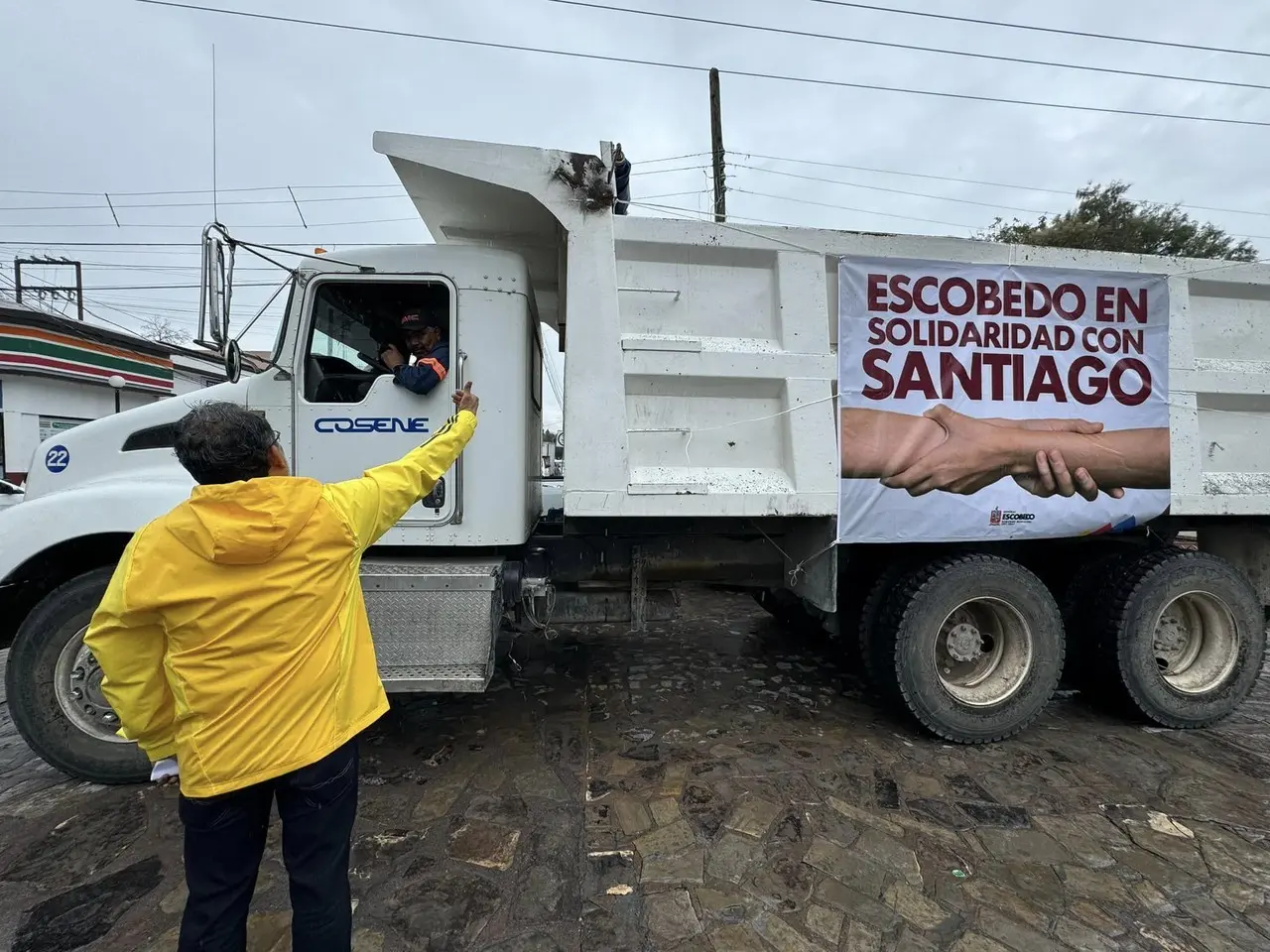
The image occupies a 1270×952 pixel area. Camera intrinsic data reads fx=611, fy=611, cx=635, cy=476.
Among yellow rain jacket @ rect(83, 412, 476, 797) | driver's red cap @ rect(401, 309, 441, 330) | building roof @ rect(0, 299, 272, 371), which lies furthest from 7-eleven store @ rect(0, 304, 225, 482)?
yellow rain jacket @ rect(83, 412, 476, 797)

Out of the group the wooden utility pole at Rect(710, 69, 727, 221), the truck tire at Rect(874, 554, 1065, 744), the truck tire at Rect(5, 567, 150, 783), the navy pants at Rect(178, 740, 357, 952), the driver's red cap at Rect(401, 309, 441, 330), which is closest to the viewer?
the navy pants at Rect(178, 740, 357, 952)

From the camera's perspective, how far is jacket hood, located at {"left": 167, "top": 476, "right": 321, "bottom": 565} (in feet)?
4.67

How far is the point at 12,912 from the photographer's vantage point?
2328 millimetres

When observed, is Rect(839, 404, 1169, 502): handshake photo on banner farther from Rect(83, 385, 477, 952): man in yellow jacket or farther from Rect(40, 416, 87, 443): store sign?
Rect(40, 416, 87, 443): store sign

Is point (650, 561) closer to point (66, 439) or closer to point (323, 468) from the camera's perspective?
point (323, 468)

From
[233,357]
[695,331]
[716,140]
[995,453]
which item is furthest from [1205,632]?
[716,140]

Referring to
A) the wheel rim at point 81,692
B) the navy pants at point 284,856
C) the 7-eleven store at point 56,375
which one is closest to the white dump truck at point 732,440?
the wheel rim at point 81,692

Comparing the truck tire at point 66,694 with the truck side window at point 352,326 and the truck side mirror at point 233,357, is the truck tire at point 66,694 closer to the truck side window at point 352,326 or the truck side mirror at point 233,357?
the truck side mirror at point 233,357

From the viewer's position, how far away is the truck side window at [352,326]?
10.6ft

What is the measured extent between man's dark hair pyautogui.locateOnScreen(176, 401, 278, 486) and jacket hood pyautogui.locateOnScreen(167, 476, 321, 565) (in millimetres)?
41

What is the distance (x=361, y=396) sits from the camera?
3250mm

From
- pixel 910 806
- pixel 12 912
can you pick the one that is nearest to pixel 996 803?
pixel 910 806

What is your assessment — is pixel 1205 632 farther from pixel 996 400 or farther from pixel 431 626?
pixel 431 626

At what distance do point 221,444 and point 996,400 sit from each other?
3.64m
